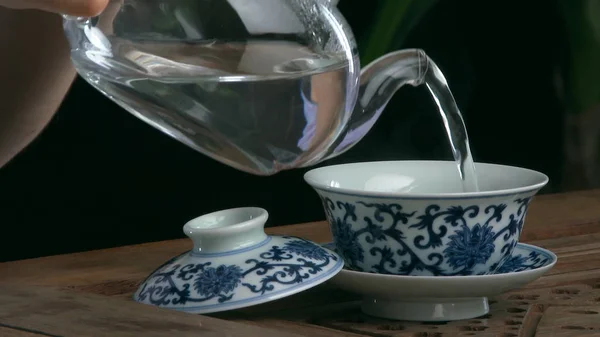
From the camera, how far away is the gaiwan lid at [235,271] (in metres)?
0.64

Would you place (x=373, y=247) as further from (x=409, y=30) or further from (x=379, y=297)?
(x=409, y=30)

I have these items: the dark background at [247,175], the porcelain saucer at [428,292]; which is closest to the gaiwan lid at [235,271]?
the porcelain saucer at [428,292]

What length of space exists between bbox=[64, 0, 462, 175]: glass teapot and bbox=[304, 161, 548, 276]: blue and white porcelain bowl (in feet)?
0.23

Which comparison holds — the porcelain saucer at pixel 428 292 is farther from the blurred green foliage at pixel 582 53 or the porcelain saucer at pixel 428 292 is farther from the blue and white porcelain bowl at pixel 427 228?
the blurred green foliage at pixel 582 53

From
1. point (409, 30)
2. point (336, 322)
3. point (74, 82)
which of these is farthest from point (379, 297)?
point (409, 30)

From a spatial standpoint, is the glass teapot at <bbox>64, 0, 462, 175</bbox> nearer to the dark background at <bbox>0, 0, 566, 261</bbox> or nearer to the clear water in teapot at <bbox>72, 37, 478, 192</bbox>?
the clear water in teapot at <bbox>72, 37, 478, 192</bbox>

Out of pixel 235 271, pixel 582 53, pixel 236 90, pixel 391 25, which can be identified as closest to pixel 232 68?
pixel 236 90

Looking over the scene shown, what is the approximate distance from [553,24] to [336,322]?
0.96m

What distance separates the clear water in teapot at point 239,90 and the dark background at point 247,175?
0.56m

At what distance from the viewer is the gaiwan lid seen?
64 centimetres

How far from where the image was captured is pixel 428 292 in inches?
25.3

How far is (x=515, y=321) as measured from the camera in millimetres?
644

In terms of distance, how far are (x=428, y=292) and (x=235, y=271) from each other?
13cm

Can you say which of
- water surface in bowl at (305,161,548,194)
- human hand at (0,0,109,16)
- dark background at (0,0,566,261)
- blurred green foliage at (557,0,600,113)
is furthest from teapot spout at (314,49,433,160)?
blurred green foliage at (557,0,600,113)
